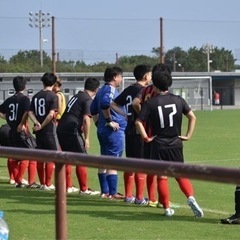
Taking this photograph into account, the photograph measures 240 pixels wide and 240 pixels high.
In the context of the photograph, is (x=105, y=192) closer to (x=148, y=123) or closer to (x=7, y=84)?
(x=148, y=123)

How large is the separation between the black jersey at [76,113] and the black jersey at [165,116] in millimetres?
2614

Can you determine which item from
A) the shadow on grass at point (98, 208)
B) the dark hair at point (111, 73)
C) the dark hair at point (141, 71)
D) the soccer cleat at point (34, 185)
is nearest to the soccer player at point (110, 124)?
the dark hair at point (111, 73)

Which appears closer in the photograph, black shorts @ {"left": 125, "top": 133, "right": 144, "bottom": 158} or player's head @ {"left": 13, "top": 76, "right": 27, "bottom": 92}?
black shorts @ {"left": 125, "top": 133, "right": 144, "bottom": 158}

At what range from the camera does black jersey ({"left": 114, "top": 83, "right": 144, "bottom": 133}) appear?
1025 centimetres

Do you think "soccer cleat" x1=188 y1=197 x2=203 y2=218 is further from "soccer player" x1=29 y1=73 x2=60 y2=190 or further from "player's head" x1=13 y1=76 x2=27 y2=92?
"player's head" x1=13 y1=76 x2=27 y2=92

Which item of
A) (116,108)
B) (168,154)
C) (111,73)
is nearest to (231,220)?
(168,154)

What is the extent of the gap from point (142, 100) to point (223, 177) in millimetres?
6414

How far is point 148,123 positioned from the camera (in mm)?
9125

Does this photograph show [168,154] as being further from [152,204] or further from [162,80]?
[152,204]

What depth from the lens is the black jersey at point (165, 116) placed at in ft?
29.2

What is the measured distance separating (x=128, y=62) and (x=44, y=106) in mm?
70208

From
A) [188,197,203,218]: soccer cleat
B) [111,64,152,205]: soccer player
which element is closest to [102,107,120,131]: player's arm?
[111,64,152,205]: soccer player

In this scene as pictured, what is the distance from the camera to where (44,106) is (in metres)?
11.8

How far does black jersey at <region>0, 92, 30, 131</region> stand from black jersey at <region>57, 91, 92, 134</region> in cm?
98
